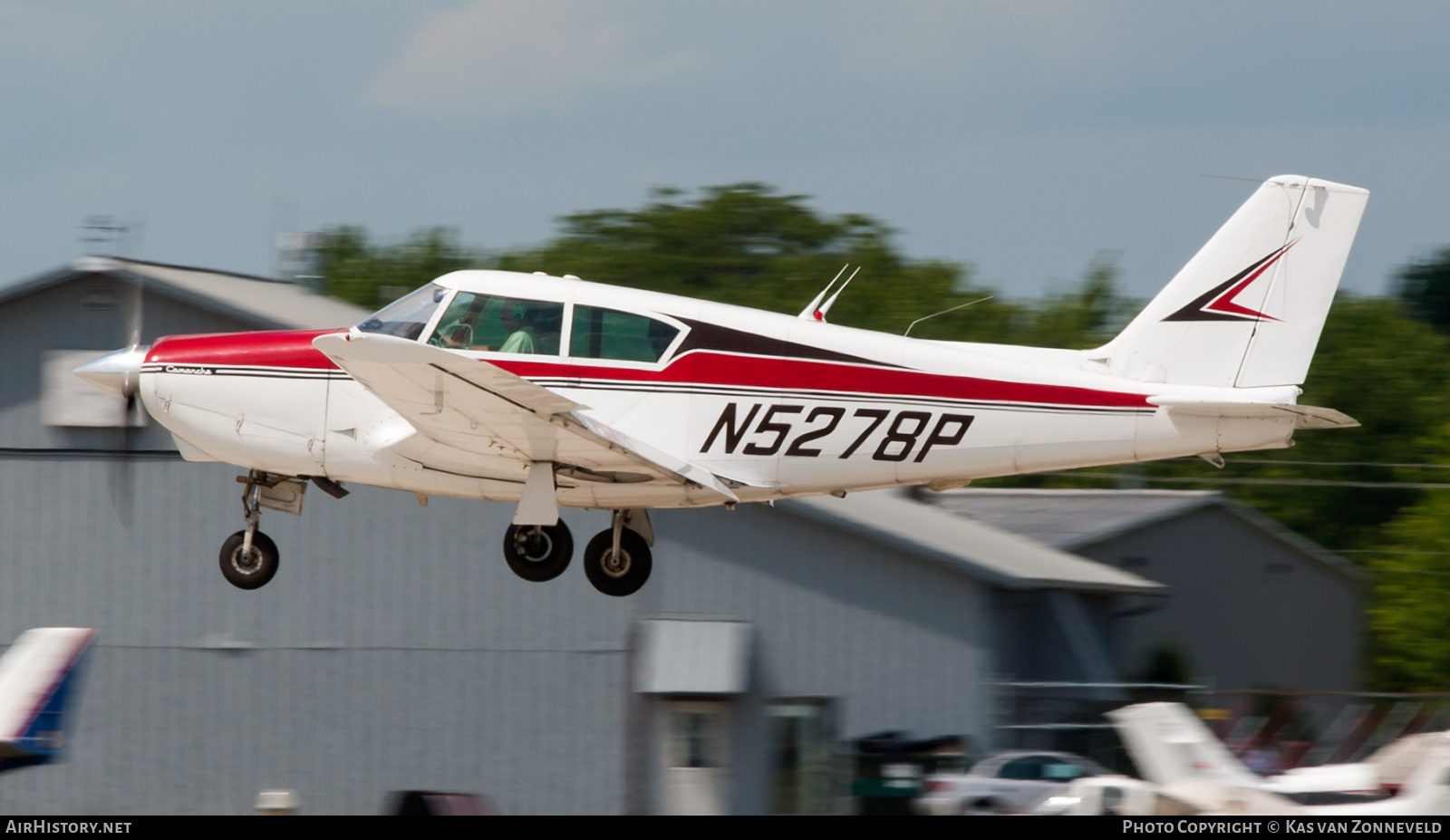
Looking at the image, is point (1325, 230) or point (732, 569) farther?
point (732, 569)

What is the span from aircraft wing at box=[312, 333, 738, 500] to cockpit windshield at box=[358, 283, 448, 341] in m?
0.29

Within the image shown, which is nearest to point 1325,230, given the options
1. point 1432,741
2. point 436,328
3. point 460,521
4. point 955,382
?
point 955,382

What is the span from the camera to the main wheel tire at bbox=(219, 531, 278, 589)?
1284 cm

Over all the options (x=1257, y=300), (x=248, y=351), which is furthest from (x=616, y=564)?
(x=1257, y=300)

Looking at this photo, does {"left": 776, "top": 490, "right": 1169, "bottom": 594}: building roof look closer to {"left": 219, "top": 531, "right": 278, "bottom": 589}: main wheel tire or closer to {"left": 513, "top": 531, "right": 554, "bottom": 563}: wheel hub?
{"left": 513, "top": 531, "right": 554, "bottom": 563}: wheel hub

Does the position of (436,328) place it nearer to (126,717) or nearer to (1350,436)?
(126,717)

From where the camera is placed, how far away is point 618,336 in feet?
38.8

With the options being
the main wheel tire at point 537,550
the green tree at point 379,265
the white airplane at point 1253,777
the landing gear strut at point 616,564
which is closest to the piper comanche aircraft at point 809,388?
the main wheel tire at point 537,550

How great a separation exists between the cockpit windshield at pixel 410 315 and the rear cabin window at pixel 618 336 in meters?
0.99

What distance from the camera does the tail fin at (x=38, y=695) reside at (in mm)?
15422

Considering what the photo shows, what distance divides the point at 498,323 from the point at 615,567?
84.7 inches

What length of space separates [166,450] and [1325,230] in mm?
12757

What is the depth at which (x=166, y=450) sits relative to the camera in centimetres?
1909

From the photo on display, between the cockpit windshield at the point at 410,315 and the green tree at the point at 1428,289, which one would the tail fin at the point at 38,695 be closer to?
the cockpit windshield at the point at 410,315
